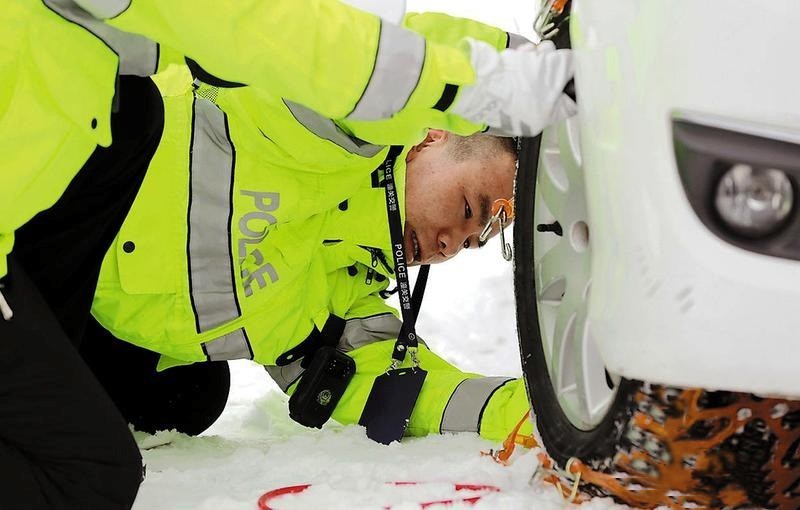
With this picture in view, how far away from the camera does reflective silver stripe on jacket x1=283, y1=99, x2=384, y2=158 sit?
1441 millimetres

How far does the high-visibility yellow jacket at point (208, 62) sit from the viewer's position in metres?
0.91

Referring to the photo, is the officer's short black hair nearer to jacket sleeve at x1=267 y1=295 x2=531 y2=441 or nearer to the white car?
jacket sleeve at x1=267 y1=295 x2=531 y2=441

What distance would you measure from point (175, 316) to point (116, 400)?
40 centimetres

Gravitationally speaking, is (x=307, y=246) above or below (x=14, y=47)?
below

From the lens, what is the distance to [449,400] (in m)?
1.88

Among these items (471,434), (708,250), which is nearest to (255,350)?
(471,434)

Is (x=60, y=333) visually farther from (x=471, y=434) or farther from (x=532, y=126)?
(x=471, y=434)

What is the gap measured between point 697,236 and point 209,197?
1053mm

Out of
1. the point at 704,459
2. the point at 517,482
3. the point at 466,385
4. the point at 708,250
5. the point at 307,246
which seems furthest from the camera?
the point at 466,385

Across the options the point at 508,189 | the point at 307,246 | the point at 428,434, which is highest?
the point at 508,189

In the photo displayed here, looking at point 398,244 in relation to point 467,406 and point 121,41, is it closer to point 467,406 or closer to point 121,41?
point 467,406

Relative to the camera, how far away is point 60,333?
1.14 m

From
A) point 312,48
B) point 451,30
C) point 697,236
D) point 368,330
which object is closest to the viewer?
point 697,236

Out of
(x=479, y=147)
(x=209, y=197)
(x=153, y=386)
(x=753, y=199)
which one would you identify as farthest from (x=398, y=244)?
(x=753, y=199)
